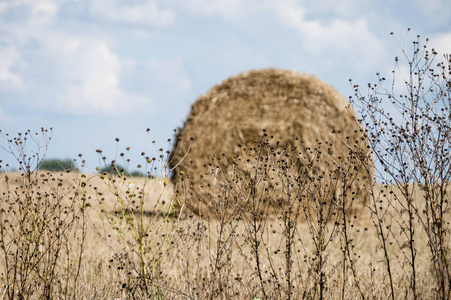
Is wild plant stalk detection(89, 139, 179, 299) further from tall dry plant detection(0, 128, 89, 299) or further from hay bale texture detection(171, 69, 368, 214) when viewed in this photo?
hay bale texture detection(171, 69, 368, 214)

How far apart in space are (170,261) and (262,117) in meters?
4.67

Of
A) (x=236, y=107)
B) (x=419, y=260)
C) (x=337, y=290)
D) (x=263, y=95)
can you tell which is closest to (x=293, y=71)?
(x=263, y=95)

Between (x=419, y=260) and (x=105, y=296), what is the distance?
15.0ft

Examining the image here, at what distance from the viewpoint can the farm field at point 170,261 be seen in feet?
10.6

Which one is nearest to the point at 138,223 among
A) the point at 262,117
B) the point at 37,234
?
the point at 37,234

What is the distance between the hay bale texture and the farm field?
2.64 m

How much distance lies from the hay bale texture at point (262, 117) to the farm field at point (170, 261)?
264 centimetres

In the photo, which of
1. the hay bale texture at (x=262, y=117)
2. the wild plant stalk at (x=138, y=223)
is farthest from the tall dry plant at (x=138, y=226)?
the hay bale texture at (x=262, y=117)

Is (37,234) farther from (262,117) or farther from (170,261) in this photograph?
(262,117)

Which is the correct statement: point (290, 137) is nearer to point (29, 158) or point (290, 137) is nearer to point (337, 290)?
point (337, 290)

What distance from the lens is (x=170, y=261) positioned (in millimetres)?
5227

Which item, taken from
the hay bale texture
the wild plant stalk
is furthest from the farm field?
the hay bale texture

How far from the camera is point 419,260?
6.32 m

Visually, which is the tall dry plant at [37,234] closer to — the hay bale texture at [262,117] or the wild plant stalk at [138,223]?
the wild plant stalk at [138,223]
